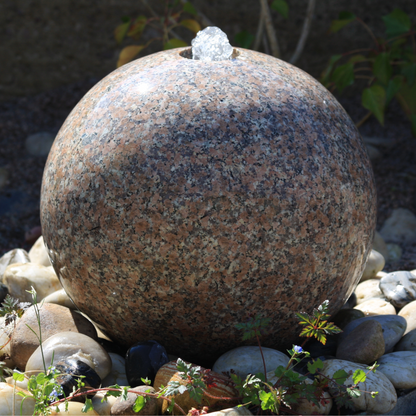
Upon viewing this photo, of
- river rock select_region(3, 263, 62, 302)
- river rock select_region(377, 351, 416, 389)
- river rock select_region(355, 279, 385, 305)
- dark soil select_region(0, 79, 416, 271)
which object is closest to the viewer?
river rock select_region(377, 351, 416, 389)

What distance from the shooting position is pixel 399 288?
3238 millimetres

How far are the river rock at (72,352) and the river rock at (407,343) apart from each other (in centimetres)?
155

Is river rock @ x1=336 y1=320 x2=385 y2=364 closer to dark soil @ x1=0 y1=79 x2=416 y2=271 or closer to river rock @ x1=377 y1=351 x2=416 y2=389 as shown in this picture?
river rock @ x1=377 y1=351 x2=416 y2=389

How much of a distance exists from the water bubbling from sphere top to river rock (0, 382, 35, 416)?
1.87 m

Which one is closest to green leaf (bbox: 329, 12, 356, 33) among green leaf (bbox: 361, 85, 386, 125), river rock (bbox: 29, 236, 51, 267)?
green leaf (bbox: 361, 85, 386, 125)

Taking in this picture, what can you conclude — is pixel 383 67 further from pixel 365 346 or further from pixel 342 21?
pixel 365 346

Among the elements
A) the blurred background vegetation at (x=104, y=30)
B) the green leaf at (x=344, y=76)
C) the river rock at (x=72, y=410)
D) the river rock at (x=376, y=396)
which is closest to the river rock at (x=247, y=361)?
the river rock at (x=376, y=396)

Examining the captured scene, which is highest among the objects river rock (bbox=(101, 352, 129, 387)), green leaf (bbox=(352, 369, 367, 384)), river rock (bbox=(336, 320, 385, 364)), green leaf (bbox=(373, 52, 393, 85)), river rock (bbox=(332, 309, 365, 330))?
green leaf (bbox=(373, 52, 393, 85))

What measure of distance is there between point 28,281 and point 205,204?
1.57 m

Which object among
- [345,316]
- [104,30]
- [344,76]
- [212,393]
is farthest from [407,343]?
[104,30]

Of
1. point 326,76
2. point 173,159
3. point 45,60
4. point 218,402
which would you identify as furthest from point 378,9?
point 218,402

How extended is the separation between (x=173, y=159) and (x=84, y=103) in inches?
28.2

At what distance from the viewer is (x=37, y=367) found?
96.3 inches

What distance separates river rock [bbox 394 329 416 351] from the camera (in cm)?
278
